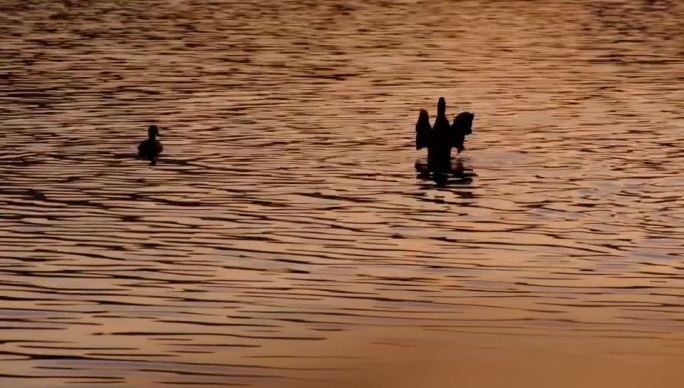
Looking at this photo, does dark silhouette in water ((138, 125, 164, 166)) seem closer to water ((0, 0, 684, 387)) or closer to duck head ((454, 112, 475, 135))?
water ((0, 0, 684, 387))

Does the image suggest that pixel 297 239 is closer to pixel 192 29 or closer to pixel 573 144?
pixel 573 144

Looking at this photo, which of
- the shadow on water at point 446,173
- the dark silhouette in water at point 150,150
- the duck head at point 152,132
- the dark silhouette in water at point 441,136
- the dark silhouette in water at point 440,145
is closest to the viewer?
the shadow on water at point 446,173

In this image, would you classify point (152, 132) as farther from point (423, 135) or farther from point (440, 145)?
point (440, 145)

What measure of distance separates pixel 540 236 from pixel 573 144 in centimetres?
1114

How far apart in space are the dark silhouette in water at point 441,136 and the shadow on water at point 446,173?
0.20 meters

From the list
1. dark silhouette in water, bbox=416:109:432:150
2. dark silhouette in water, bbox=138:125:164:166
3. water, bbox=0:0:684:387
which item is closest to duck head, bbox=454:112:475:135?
dark silhouette in water, bbox=416:109:432:150

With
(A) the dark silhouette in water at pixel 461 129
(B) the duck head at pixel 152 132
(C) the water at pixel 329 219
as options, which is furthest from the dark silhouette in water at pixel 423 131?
(B) the duck head at pixel 152 132

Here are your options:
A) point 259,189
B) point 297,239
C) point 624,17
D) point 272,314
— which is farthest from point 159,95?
point 624,17

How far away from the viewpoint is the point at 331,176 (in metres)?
30.4

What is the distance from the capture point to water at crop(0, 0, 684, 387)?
17.6 m

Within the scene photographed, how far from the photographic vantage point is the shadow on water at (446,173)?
3031 cm

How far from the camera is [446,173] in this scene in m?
31.6

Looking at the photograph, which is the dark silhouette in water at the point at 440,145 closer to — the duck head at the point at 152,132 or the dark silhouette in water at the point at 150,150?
the dark silhouette in water at the point at 150,150

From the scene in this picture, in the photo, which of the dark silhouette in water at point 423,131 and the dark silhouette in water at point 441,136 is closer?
the dark silhouette in water at point 441,136
